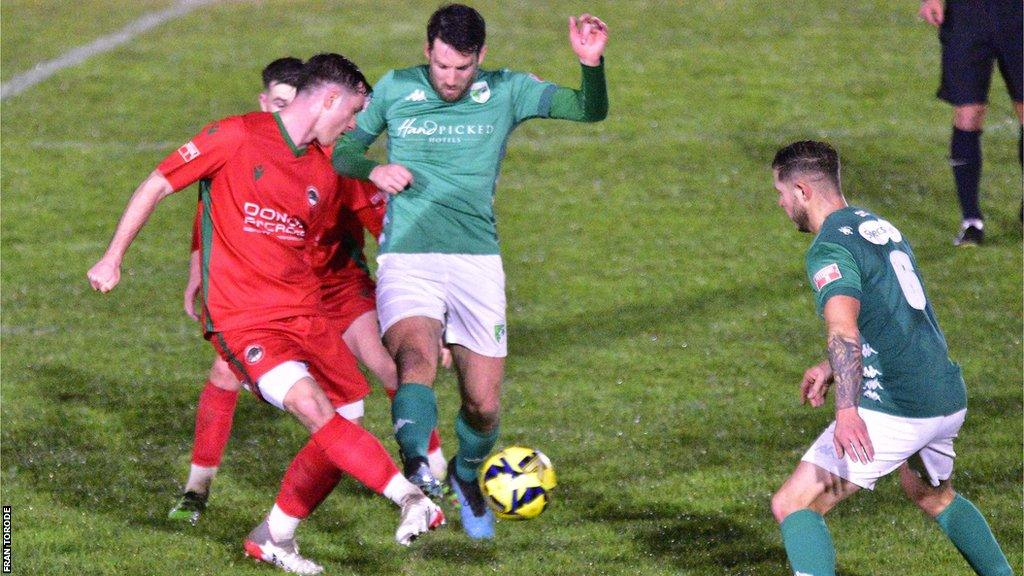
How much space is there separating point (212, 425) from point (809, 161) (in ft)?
11.2

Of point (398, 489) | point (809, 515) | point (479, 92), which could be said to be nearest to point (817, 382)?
point (809, 515)

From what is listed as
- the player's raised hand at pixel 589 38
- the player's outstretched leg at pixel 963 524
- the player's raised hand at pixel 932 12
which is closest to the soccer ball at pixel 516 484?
the player's outstretched leg at pixel 963 524

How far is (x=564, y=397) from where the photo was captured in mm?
10094

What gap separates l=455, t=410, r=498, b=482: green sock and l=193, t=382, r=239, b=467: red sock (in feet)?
3.87

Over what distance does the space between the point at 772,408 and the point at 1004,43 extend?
4558 mm

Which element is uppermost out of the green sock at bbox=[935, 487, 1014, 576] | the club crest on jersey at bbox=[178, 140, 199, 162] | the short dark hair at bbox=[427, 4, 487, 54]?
the short dark hair at bbox=[427, 4, 487, 54]

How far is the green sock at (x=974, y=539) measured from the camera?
20.2 feet

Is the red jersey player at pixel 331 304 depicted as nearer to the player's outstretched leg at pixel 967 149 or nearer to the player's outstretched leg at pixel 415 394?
the player's outstretched leg at pixel 415 394

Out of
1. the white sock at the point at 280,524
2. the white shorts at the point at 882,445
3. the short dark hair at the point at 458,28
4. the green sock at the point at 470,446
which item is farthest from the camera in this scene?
the green sock at the point at 470,446

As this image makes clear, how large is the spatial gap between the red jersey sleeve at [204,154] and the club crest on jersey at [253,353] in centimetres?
75

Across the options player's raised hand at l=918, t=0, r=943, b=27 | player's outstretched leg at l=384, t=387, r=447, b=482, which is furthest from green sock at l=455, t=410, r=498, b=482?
player's raised hand at l=918, t=0, r=943, b=27

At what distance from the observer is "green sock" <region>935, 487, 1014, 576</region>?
6.17 m

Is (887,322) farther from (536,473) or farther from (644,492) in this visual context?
(644,492)

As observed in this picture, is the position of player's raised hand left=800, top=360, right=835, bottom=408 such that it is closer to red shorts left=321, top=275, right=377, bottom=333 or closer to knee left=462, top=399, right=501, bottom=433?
knee left=462, top=399, right=501, bottom=433
